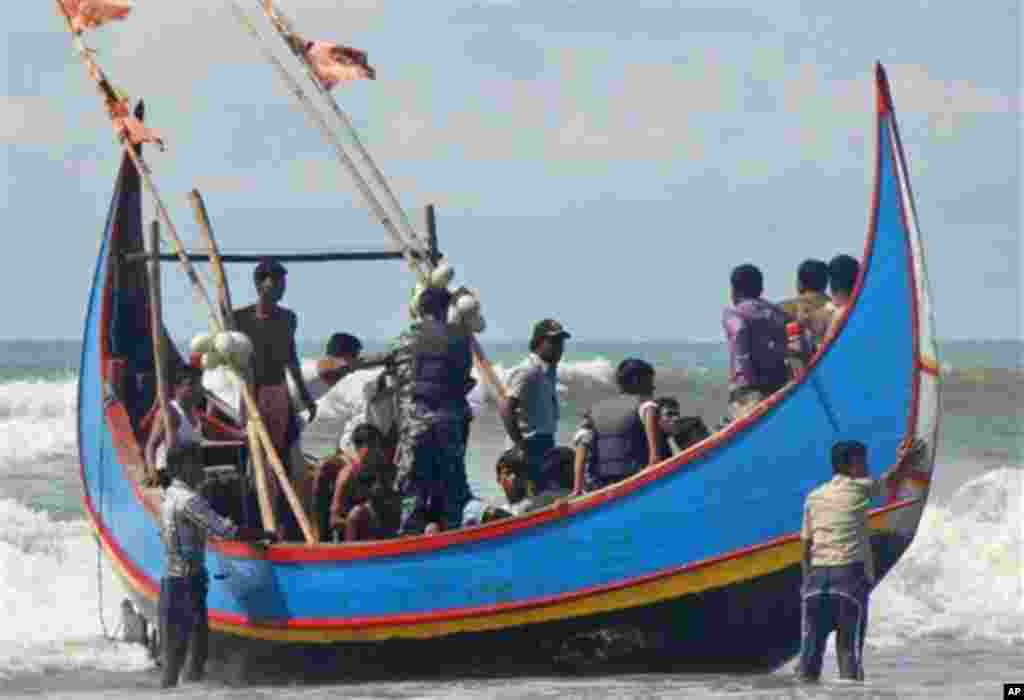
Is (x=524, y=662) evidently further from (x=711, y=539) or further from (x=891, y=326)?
(x=891, y=326)

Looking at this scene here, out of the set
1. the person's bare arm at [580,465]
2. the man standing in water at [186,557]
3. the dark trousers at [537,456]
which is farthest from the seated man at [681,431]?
the man standing in water at [186,557]

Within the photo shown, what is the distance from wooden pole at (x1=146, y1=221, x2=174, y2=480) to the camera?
15.7m

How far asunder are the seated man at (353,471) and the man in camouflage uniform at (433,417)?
1.15 feet

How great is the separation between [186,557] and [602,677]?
255cm

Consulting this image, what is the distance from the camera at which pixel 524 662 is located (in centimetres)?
1429

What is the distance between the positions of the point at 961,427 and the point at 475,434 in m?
9.72

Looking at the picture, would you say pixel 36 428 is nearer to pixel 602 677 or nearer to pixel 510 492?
pixel 510 492

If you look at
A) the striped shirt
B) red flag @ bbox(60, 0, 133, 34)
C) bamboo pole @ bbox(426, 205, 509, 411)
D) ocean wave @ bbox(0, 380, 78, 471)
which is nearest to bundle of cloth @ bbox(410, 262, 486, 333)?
bamboo pole @ bbox(426, 205, 509, 411)

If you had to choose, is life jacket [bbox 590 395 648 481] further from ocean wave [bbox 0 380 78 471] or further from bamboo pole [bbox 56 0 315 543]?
ocean wave [bbox 0 380 78 471]

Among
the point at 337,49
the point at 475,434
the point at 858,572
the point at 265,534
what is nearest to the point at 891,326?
the point at 858,572

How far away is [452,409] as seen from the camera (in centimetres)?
1455

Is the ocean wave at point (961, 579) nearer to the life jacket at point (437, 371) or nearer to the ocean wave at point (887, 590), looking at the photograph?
the ocean wave at point (887, 590)

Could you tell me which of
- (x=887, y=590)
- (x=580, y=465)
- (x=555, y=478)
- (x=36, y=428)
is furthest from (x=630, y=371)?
(x=36, y=428)

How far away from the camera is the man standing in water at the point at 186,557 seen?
14.7 meters
